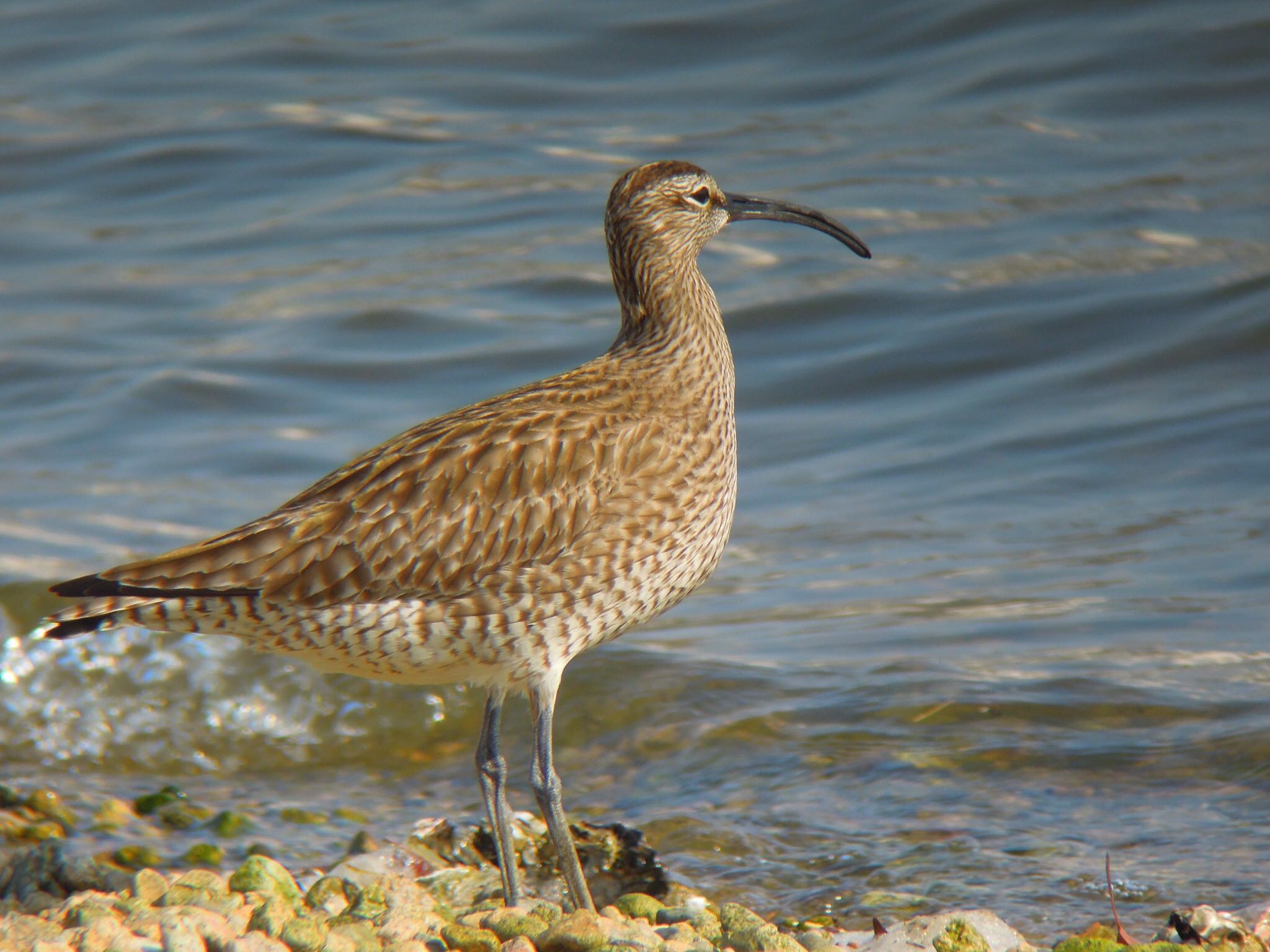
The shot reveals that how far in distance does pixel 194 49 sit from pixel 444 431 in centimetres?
1412

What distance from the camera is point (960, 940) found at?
171 inches

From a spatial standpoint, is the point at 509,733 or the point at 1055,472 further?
the point at 1055,472

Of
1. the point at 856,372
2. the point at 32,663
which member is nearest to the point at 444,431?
the point at 32,663

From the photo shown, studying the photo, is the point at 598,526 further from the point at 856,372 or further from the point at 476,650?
the point at 856,372

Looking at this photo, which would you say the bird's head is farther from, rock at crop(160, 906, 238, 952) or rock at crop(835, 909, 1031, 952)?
rock at crop(160, 906, 238, 952)

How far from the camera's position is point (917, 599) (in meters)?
8.27

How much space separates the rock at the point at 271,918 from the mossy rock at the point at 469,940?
16.3 inches

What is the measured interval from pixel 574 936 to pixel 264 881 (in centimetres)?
104

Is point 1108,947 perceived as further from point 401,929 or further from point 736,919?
point 401,929

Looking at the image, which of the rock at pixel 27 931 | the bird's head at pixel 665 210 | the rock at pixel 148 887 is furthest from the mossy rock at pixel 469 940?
the bird's head at pixel 665 210

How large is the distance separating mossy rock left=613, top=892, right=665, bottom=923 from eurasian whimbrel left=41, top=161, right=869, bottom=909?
4.9 inches

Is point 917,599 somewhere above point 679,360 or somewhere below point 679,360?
below

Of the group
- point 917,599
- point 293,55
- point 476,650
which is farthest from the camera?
point 293,55

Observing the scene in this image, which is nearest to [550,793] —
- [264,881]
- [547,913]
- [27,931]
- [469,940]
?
[547,913]
